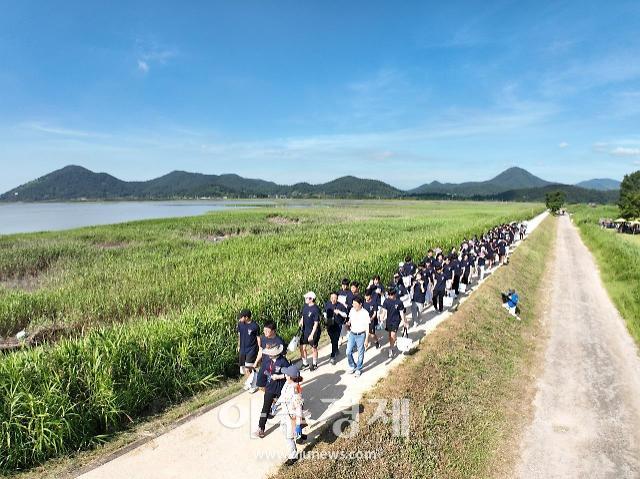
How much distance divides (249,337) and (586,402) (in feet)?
31.3

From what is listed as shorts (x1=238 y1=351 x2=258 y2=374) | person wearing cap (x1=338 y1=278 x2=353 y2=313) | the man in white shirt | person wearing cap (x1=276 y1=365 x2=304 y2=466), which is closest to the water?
person wearing cap (x1=338 y1=278 x2=353 y2=313)

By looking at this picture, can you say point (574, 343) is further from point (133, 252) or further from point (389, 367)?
point (133, 252)

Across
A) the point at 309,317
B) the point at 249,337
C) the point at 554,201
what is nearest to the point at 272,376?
the point at 249,337

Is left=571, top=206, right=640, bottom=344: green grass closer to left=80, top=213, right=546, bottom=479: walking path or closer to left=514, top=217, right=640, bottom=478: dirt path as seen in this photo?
left=514, top=217, right=640, bottom=478: dirt path

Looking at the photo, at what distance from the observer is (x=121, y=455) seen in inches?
267

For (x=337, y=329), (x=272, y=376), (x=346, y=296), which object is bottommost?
(x=337, y=329)

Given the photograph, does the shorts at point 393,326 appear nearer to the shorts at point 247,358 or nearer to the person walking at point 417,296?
the person walking at point 417,296

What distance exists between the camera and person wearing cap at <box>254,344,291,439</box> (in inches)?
266

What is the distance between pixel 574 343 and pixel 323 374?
10.7 metres

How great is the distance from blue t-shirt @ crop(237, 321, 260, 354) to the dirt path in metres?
6.21

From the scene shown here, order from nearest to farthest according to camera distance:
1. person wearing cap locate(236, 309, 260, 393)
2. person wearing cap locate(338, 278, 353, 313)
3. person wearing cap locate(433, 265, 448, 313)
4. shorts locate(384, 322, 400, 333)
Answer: person wearing cap locate(236, 309, 260, 393) < shorts locate(384, 322, 400, 333) < person wearing cap locate(338, 278, 353, 313) < person wearing cap locate(433, 265, 448, 313)

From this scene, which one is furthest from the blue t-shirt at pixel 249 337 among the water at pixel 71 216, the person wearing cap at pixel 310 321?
the water at pixel 71 216

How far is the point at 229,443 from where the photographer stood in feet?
23.2

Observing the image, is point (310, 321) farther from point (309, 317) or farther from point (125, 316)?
point (125, 316)
